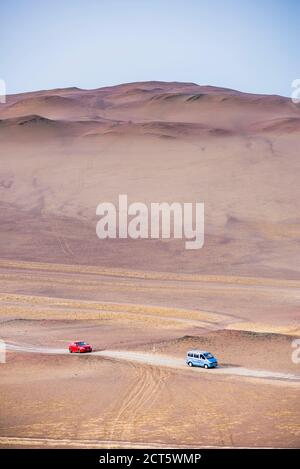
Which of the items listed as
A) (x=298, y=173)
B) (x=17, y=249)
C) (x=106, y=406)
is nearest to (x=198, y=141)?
(x=298, y=173)

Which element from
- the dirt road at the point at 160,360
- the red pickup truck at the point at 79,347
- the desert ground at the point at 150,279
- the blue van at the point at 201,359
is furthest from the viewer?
the red pickup truck at the point at 79,347

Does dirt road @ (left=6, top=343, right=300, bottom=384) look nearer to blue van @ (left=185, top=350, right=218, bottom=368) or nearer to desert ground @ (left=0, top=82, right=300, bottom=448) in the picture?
desert ground @ (left=0, top=82, right=300, bottom=448)

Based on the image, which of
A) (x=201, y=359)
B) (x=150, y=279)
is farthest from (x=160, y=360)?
(x=150, y=279)

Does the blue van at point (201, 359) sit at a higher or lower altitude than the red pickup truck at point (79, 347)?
lower

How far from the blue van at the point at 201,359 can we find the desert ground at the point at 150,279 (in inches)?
17.7

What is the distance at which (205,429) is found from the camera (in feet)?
88.8

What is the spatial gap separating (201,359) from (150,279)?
32196 mm

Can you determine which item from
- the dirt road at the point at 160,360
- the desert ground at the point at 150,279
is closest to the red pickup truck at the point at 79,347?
the dirt road at the point at 160,360

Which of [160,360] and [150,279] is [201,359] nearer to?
[160,360]

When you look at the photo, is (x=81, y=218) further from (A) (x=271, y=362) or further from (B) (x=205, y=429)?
(B) (x=205, y=429)

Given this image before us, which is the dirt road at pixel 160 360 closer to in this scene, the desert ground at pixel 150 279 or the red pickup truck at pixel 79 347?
the desert ground at pixel 150 279

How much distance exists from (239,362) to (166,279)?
30.5m

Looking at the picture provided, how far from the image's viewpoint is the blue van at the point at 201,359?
3672 centimetres
